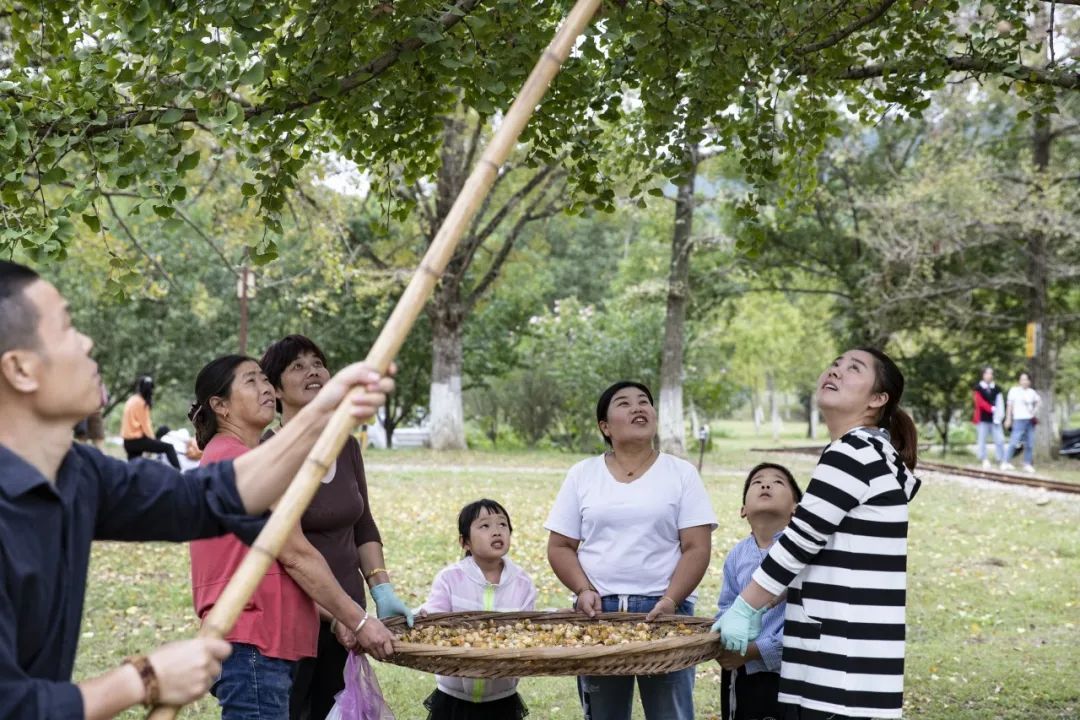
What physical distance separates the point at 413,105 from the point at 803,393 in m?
47.7

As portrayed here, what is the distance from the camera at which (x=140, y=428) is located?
44.5ft

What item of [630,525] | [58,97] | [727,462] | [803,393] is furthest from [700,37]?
[803,393]

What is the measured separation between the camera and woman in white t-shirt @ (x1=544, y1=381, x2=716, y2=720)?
461 cm

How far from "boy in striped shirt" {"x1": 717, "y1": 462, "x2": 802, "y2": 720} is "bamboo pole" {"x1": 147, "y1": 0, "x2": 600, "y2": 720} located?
2222 mm

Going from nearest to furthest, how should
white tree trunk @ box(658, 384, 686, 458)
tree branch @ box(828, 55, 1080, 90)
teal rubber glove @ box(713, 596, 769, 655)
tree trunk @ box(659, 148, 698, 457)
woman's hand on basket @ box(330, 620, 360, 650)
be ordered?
teal rubber glove @ box(713, 596, 769, 655)
woman's hand on basket @ box(330, 620, 360, 650)
tree branch @ box(828, 55, 1080, 90)
tree trunk @ box(659, 148, 698, 457)
white tree trunk @ box(658, 384, 686, 458)

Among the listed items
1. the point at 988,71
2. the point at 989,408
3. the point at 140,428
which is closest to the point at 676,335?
the point at 989,408

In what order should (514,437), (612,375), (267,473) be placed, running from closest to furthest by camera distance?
(267,473) → (612,375) → (514,437)

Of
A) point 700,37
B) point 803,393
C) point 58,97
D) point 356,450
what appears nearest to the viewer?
point 356,450

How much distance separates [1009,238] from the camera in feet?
74.4

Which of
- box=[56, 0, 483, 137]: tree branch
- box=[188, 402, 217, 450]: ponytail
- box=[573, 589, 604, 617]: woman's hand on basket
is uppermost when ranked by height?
box=[56, 0, 483, 137]: tree branch

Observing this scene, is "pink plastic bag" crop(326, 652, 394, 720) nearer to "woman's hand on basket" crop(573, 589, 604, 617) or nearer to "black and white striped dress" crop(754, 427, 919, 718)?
"woman's hand on basket" crop(573, 589, 604, 617)

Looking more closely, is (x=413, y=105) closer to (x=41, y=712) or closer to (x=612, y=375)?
(x=41, y=712)

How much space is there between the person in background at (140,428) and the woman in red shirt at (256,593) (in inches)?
396

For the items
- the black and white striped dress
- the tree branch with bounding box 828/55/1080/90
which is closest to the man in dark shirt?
the black and white striped dress
